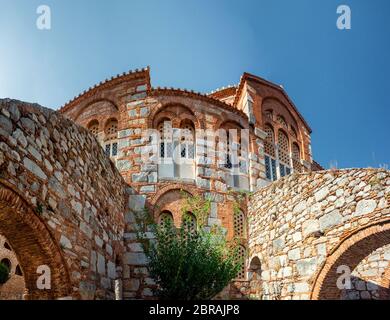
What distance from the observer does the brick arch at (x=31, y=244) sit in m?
4.39

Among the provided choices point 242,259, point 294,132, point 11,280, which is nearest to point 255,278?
point 242,259

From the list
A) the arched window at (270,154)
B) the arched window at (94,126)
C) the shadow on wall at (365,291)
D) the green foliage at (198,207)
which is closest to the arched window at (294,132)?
the arched window at (270,154)

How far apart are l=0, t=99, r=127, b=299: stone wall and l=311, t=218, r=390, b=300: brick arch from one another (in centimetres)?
433

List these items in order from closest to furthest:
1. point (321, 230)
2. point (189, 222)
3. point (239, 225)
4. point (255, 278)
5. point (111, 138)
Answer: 1. point (321, 230)
2. point (255, 278)
3. point (189, 222)
4. point (239, 225)
5. point (111, 138)

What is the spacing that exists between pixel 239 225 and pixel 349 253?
4.44m

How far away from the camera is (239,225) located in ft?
36.8

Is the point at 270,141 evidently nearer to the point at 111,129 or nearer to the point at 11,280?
the point at 111,129

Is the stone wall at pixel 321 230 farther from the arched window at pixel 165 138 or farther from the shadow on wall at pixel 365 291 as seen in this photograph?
the arched window at pixel 165 138

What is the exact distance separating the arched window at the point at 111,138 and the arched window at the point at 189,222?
10.1 feet

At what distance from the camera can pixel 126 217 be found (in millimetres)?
10180

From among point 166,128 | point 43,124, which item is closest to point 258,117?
point 166,128

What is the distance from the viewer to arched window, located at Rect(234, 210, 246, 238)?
436 inches
